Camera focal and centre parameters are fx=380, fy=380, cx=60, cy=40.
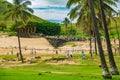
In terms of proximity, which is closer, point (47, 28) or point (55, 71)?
point (55, 71)

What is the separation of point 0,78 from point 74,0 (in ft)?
66.0

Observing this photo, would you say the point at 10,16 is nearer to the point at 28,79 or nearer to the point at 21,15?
the point at 21,15

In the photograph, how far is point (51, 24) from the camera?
175625mm

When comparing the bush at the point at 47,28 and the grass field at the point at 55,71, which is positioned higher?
the bush at the point at 47,28

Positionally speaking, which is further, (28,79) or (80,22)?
(80,22)

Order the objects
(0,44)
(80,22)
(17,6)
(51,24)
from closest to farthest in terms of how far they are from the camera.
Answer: (80,22)
(17,6)
(0,44)
(51,24)

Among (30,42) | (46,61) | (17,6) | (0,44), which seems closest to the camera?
(46,61)

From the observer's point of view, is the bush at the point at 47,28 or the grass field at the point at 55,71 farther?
the bush at the point at 47,28

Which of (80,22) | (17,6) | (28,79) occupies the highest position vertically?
(17,6)

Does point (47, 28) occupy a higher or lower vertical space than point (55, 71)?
higher

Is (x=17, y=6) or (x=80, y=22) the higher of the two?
(x=17, y=6)

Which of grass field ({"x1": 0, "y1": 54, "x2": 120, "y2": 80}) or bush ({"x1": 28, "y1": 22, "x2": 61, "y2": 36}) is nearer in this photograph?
grass field ({"x1": 0, "y1": 54, "x2": 120, "y2": 80})

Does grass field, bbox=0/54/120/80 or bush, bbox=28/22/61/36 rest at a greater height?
bush, bbox=28/22/61/36

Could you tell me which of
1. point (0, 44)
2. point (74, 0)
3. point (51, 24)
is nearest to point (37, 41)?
point (0, 44)
